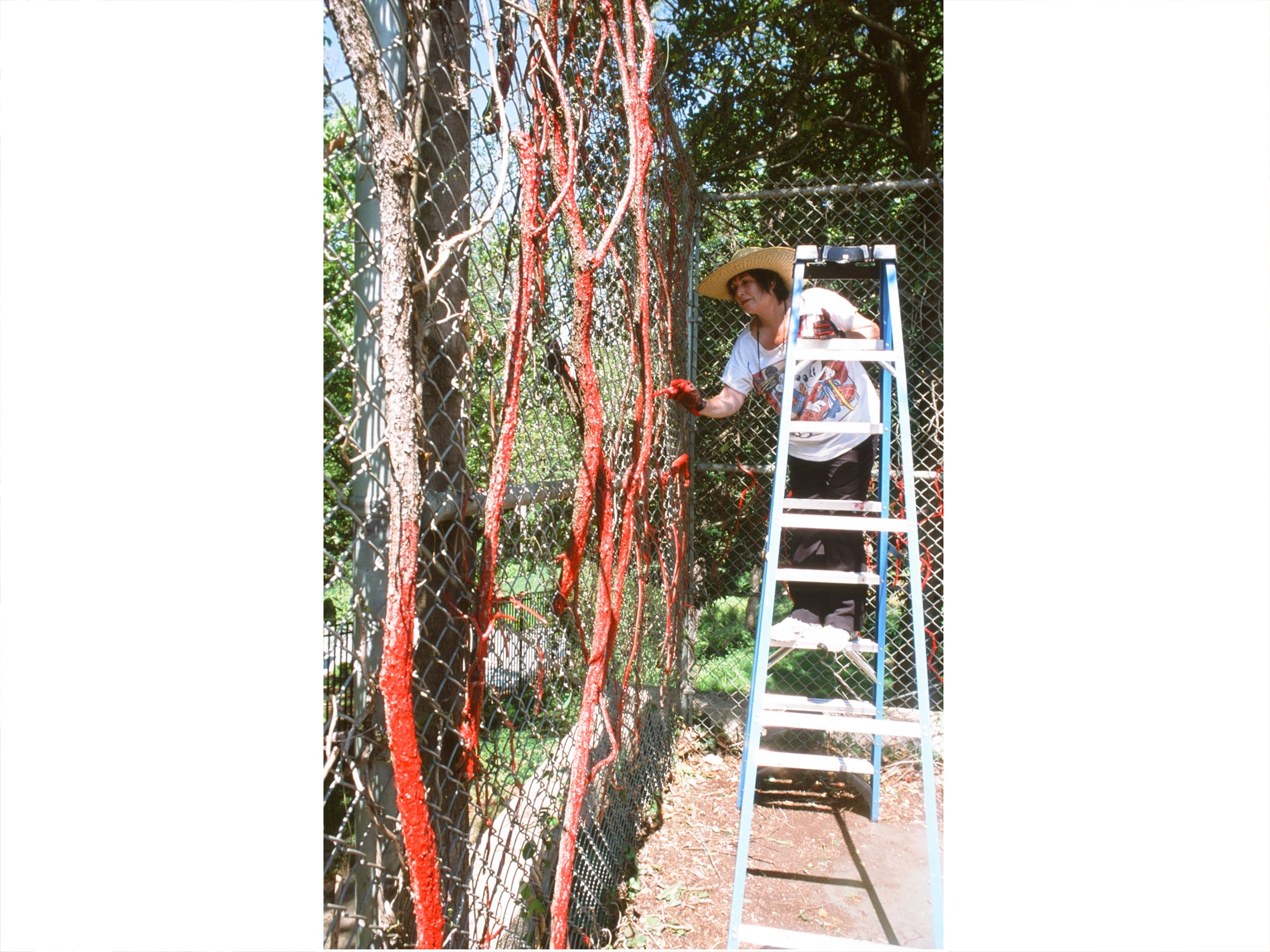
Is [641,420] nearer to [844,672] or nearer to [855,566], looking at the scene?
[855,566]

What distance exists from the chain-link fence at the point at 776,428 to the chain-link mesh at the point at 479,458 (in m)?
1.94

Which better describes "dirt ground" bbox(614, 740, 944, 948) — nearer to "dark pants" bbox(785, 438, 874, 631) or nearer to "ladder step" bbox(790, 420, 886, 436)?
"dark pants" bbox(785, 438, 874, 631)

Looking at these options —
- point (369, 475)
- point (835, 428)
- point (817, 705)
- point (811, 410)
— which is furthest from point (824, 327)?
point (369, 475)

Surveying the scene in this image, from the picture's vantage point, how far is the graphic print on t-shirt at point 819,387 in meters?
3.15

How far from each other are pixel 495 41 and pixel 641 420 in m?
1.21

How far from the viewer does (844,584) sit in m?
3.18

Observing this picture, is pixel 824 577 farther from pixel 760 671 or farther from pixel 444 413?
pixel 444 413

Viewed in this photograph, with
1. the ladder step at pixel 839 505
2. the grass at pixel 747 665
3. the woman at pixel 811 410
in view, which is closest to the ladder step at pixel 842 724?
the woman at pixel 811 410

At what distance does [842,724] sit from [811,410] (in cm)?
145

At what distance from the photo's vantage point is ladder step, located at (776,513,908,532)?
2.42 meters

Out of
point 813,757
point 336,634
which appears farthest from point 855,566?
point 336,634

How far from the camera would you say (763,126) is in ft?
17.3

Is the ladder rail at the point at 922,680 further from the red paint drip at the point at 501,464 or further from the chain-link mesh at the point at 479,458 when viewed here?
the red paint drip at the point at 501,464

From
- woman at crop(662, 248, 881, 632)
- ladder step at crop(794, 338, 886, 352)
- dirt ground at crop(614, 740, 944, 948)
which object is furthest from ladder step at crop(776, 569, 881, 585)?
dirt ground at crop(614, 740, 944, 948)
